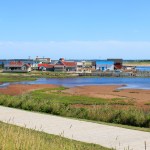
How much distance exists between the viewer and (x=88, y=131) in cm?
1232

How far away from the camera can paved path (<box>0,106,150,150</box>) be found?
10426 millimetres

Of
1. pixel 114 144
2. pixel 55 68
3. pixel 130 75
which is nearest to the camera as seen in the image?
pixel 114 144

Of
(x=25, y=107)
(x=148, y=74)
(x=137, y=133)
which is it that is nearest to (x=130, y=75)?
(x=148, y=74)

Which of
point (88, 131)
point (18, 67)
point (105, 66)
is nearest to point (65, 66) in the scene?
point (18, 67)

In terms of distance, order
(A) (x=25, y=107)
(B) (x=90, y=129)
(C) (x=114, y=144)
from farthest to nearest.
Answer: (A) (x=25, y=107) → (B) (x=90, y=129) → (C) (x=114, y=144)

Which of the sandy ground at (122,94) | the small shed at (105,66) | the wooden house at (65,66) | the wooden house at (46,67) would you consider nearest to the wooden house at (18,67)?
the wooden house at (46,67)

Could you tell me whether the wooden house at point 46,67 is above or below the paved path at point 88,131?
below

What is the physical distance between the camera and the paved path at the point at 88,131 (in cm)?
1043

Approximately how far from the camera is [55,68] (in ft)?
430

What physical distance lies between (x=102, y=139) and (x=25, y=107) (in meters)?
9.61

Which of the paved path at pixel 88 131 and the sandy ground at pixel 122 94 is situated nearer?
the paved path at pixel 88 131

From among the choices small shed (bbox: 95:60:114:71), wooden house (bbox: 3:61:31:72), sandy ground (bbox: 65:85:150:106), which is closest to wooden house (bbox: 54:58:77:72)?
wooden house (bbox: 3:61:31:72)

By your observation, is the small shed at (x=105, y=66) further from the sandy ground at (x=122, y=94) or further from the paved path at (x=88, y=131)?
the paved path at (x=88, y=131)

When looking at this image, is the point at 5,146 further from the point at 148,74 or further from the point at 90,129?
the point at 148,74
